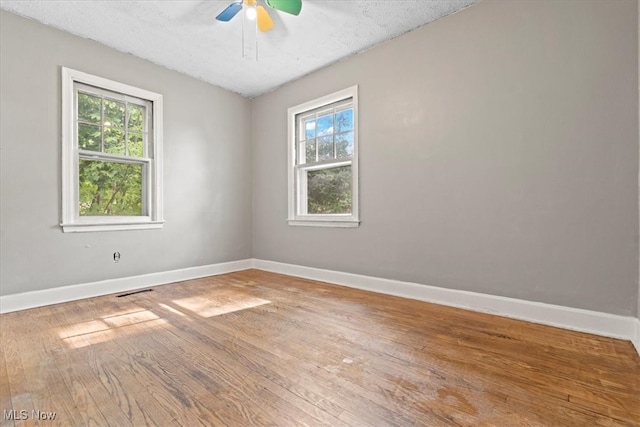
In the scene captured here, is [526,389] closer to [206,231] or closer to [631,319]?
[631,319]

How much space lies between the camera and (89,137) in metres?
3.09

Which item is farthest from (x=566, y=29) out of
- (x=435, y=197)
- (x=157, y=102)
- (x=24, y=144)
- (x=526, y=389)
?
(x=24, y=144)

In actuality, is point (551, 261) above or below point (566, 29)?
below

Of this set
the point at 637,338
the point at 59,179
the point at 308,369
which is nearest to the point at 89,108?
the point at 59,179

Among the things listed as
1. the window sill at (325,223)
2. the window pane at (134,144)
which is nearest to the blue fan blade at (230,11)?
the window pane at (134,144)

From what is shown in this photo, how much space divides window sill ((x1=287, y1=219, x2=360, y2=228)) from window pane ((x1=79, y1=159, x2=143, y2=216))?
1836 mm

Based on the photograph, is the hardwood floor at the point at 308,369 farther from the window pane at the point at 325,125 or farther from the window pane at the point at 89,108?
the window pane at the point at 325,125

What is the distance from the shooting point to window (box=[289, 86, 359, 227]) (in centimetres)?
349

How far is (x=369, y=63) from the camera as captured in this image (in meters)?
3.24

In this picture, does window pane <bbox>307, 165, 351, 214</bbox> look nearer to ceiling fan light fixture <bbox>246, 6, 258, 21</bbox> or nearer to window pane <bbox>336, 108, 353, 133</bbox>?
window pane <bbox>336, 108, 353, 133</bbox>

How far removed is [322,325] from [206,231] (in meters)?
2.46

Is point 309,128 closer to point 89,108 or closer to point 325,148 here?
point 325,148

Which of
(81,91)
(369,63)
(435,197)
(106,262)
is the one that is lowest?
(106,262)

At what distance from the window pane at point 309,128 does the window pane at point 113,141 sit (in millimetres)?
2108
